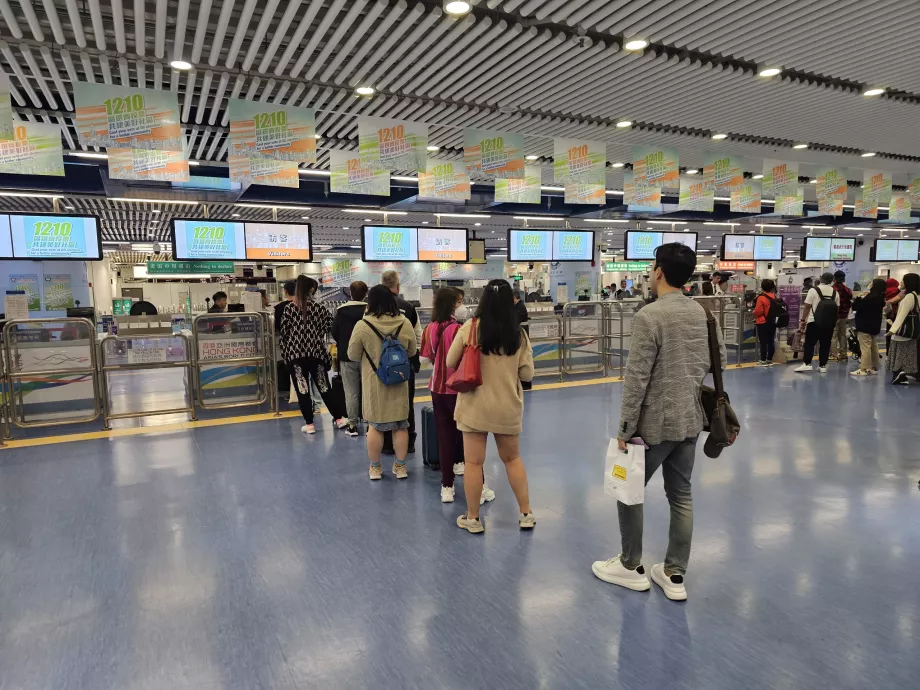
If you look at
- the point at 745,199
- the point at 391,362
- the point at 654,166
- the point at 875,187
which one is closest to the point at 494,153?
the point at 654,166

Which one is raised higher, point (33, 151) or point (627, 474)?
point (33, 151)

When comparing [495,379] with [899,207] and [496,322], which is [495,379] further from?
[899,207]

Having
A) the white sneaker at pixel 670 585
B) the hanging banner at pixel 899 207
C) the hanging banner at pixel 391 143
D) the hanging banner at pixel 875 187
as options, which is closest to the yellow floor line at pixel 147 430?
the hanging banner at pixel 391 143

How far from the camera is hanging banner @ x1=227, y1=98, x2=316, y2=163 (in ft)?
21.2

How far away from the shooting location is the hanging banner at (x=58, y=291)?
12.2 meters

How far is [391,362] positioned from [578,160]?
6.12 m

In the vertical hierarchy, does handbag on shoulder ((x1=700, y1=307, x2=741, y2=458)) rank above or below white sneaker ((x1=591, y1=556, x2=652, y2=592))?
above

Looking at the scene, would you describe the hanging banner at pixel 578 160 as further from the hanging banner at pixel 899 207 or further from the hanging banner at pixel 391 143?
the hanging banner at pixel 899 207

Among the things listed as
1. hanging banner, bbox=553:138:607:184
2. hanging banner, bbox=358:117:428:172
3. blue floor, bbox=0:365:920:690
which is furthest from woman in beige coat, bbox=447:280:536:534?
hanging banner, bbox=553:138:607:184

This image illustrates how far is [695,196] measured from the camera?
10.9 m

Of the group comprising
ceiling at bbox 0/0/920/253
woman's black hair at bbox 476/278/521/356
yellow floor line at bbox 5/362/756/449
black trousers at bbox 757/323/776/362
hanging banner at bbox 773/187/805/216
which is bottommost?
yellow floor line at bbox 5/362/756/449

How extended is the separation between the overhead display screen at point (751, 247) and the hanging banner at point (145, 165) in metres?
11.1

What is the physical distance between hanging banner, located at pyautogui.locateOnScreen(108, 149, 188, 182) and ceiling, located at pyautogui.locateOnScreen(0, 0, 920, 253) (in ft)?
2.23

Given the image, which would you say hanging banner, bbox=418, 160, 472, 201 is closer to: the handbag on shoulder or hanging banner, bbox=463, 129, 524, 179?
hanging banner, bbox=463, 129, 524, 179
